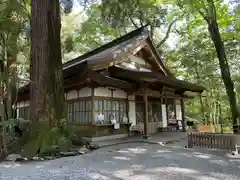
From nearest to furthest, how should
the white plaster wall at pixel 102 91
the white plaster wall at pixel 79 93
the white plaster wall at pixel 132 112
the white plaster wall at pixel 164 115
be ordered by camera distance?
the white plaster wall at pixel 102 91
the white plaster wall at pixel 79 93
the white plaster wall at pixel 132 112
the white plaster wall at pixel 164 115

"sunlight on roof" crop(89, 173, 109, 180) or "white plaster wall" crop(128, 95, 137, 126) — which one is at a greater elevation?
"white plaster wall" crop(128, 95, 137, 126)

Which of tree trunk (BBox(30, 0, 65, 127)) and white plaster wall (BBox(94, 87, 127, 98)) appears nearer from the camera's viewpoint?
tree trunk (BBox(30, 0, 65, 127))

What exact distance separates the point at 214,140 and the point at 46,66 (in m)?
5.88

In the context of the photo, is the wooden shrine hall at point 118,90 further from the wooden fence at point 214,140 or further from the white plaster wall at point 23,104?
the white plaster wall at point 23,104

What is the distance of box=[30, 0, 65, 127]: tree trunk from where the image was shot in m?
6.07

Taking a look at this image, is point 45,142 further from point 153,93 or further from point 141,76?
point 153,93

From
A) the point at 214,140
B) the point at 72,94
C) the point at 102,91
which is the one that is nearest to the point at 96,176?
the point at 214,140

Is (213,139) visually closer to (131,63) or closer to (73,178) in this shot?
(73,178)

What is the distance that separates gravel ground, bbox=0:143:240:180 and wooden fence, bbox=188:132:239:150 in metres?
0.95

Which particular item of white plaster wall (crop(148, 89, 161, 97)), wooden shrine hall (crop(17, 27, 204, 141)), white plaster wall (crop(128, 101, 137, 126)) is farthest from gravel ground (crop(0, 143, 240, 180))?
white plaster wall (crop(148, 89, 161, 97))

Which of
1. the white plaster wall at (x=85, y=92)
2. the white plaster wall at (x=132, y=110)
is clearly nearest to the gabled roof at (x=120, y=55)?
the white plaster wall at (x=85, y=92)

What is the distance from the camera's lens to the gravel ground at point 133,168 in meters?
3.68

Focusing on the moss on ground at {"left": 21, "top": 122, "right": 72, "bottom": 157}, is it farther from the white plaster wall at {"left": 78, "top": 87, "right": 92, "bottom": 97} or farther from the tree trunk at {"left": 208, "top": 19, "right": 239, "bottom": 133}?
the tree trunk at {"left": 208, "top": 19, "right": 239, "bottom": 133}

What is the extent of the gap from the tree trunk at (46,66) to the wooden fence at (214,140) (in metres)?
4.56
